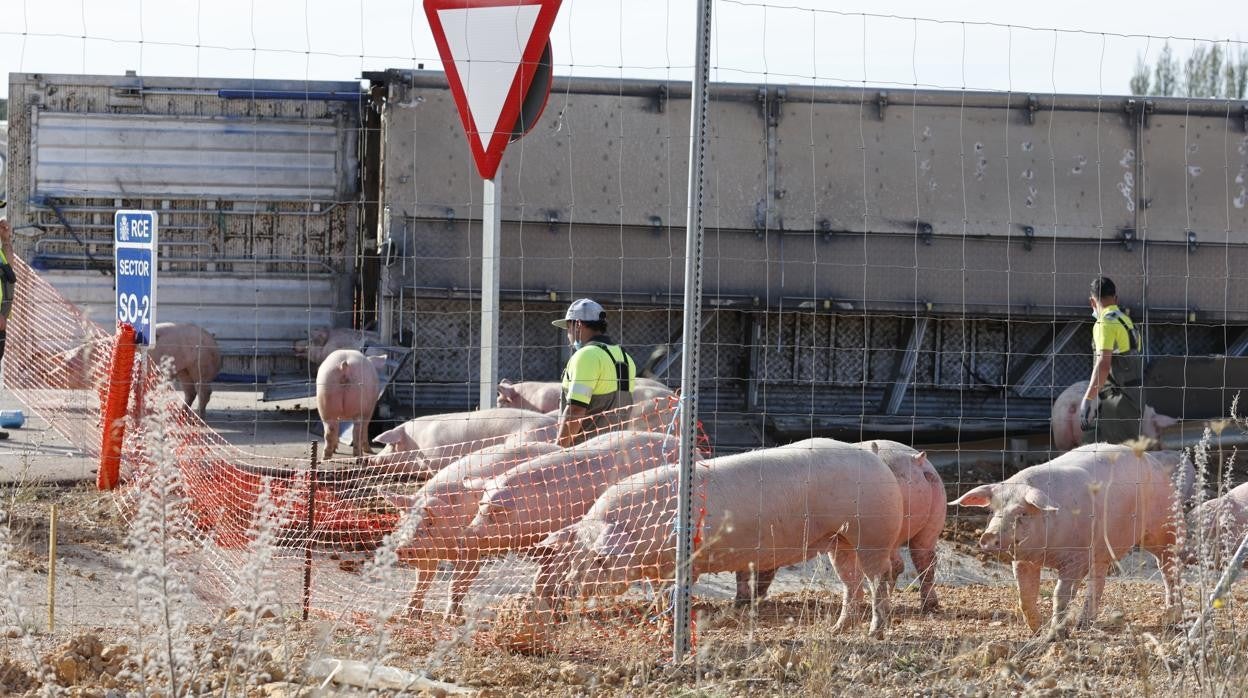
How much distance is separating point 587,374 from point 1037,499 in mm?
2556

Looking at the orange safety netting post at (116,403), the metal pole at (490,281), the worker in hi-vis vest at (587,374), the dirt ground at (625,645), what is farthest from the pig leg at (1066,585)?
the orange safety netting post at (116,403)

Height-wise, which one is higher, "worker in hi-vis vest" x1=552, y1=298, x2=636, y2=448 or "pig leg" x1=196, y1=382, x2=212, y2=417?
"worker in hi-vis vest" x1=552, y1=298, x2=636, y2=448

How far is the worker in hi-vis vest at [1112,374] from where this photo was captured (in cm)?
870

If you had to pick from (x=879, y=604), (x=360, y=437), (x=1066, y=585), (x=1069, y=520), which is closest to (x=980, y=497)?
(x=1069, y=520)

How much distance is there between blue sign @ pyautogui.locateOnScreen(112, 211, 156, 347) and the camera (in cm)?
789

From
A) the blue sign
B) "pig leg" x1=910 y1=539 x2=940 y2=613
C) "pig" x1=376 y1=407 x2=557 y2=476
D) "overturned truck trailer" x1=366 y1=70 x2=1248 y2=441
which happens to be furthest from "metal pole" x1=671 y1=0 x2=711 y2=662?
"overturned truck trailer" x1=366 y1=70 x2=1248 y2=441

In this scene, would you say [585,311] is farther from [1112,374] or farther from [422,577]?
[1112,374]

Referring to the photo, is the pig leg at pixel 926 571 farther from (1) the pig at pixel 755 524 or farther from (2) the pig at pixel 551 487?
(2) the pig at pixel 551 487

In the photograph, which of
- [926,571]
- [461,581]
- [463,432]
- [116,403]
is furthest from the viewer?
[463,432]

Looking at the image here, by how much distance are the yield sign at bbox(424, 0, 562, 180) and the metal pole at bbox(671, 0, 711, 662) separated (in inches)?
102

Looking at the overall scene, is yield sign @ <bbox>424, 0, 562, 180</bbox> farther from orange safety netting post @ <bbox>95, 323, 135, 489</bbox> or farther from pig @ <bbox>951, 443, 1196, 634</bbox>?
pig @ <bbox>951, 443, 1196, 634</bbox>

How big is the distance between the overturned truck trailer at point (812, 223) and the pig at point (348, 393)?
1.00 m

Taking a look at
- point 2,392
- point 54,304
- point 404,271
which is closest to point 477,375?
point 404,271

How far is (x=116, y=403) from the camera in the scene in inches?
335
